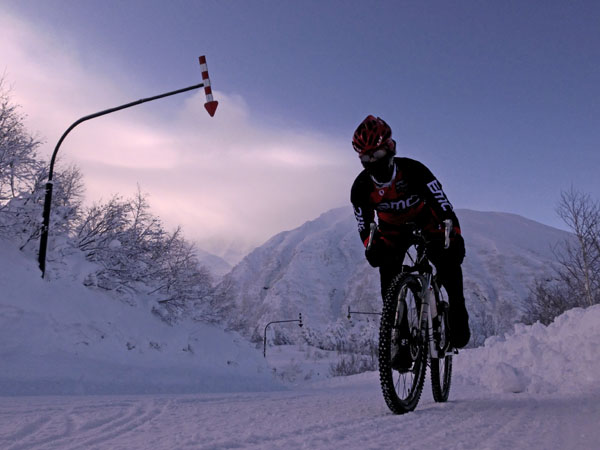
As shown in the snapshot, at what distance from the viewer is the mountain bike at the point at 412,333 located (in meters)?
3.22

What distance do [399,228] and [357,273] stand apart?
611 feet

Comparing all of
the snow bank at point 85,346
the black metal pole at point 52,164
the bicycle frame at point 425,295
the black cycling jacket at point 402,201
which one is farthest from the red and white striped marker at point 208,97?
the bicycle frame at point 425,295

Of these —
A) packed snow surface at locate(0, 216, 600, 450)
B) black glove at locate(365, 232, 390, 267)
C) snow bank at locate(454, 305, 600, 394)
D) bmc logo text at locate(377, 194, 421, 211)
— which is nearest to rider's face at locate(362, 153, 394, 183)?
bmc logo text at locate(377, 194, 421, 211)

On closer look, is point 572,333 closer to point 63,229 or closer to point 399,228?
point 399,228

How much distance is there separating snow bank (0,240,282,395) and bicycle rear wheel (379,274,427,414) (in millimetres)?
6059

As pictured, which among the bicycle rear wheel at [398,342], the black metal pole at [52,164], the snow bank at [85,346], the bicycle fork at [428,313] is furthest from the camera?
the black metal pole at [52,164]

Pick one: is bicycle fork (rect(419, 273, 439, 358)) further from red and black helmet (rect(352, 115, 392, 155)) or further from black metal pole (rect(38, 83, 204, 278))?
black metal pole (rect(38, 83, 204, 278))

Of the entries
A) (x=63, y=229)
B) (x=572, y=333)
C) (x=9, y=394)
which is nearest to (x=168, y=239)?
(x=63, y=229)

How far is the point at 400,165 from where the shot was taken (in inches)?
150

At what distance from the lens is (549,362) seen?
551 cm

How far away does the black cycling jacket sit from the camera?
3.77 m

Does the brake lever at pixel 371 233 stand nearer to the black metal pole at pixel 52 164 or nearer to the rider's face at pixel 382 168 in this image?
the rider's face at pixel 382 168

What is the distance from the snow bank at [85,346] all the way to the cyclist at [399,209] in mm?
6039

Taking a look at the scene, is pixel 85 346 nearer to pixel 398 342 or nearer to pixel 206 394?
pixel 206 394
